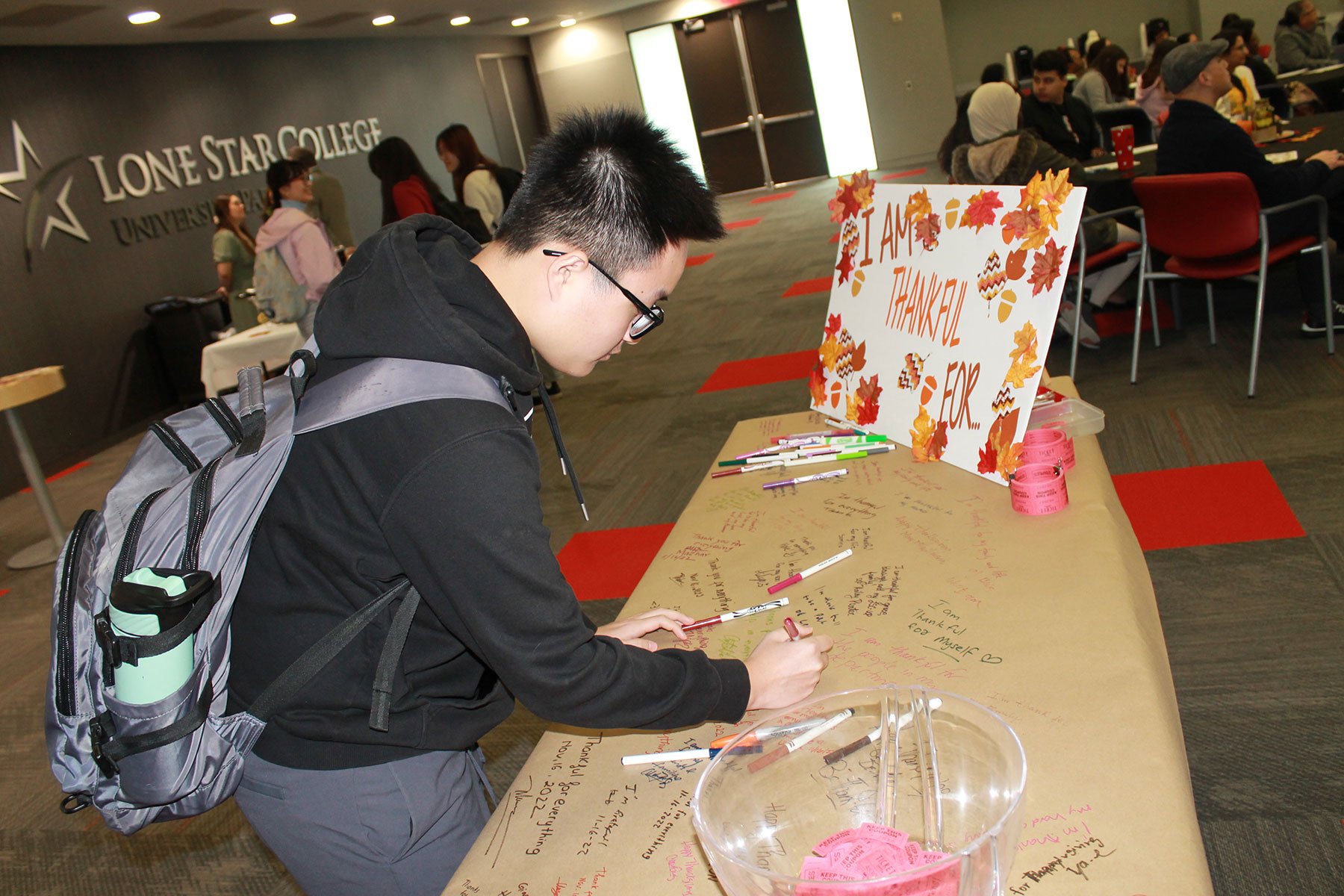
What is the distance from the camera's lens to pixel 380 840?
105 centimetres

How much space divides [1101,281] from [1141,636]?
12.6 feet

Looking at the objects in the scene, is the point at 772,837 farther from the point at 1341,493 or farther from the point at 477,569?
the point at 1341,493

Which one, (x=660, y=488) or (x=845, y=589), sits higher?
(x=845, y=589)

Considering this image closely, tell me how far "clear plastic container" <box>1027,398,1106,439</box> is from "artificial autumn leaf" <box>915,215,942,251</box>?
1.16 feet

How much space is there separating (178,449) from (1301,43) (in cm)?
1001

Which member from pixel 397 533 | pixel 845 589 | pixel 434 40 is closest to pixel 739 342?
pixel 845 589

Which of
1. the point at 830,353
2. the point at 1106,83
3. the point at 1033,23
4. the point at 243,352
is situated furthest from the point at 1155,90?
the point at 1033,23

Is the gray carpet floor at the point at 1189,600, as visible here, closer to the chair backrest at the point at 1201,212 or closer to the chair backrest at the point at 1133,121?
the chair backrest at the point at 1201,212

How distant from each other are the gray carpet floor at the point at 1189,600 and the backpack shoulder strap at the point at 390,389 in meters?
1.49

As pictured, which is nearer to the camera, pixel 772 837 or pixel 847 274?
pixel 772 837

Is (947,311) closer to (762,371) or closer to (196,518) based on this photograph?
(196,518)

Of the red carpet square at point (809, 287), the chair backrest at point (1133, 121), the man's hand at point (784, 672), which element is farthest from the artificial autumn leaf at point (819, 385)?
the chair backrest at point (1133, 121)

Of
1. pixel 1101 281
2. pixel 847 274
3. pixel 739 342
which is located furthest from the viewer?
pixel 739 342

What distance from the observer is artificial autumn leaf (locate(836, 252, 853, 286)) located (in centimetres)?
198
